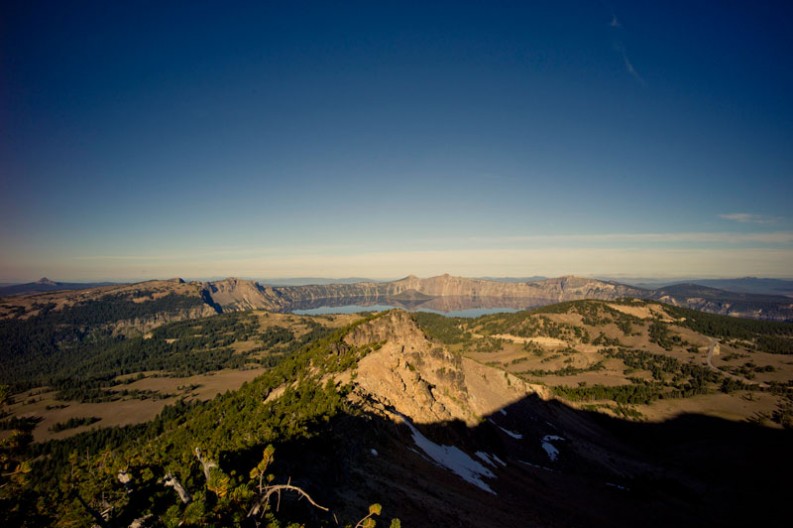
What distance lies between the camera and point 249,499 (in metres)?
9.74

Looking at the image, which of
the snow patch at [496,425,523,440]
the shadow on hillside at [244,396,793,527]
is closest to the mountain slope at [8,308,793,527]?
the shadow on hillside at [244,396,793,527]

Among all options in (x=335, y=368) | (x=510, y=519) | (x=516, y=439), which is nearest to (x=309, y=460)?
(x=510, y=519)

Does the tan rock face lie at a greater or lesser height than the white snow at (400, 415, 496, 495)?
greater

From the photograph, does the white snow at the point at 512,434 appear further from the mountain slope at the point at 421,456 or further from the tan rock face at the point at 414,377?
the tan rock face at the point at 414,377

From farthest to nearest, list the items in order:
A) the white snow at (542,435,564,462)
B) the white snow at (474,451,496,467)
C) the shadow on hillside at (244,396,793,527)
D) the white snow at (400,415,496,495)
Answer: the white snow at (542,435,564,462) < the white snow at (474,451,496,467) < the white snow at (400,415,496,495) < the shadow on hillside at (244,396,793,527)

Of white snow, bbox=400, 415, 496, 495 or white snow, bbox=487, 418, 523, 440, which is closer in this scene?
white snow, bbox=400, 415, 496, 495

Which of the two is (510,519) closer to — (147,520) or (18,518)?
(147,520)

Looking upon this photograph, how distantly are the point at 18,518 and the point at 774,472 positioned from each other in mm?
96159

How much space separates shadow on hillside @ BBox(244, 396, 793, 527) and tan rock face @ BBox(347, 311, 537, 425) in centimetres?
220

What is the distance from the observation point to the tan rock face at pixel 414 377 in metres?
38.4

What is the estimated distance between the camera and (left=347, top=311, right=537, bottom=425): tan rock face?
126ft

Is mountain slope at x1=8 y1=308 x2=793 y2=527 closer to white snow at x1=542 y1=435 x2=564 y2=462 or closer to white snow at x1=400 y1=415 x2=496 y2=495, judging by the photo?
white snow at x1=400 y1=415 x2=496 y2=495

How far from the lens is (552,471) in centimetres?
4625

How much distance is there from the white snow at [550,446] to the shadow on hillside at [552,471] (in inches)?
17.6
